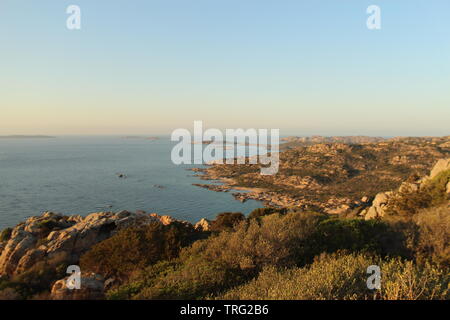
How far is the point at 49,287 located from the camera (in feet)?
39.2

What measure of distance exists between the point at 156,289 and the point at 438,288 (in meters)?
7.95

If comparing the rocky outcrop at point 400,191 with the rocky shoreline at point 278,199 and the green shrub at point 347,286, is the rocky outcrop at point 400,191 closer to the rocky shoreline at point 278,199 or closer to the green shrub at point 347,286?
the rocky shoreline at point 278,199

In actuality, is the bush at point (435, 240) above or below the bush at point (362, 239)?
above

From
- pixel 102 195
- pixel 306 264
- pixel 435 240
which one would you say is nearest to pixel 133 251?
pixel 306 264

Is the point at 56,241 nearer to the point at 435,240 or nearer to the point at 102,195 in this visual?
the point at 435,240

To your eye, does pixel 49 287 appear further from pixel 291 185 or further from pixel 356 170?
pixel 356 170

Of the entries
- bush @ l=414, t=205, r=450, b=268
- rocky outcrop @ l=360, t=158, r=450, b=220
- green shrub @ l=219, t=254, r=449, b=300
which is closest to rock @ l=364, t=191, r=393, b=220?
rocky outcrop @ l=360, t=158, r=450, b=220

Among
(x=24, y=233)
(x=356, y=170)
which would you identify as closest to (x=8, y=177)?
(x=24, y=233)

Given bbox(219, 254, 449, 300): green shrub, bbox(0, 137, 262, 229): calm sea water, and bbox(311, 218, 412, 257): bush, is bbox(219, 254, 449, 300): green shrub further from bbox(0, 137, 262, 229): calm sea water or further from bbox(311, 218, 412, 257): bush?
bbox(0, 137, 262, 229): calm sea water

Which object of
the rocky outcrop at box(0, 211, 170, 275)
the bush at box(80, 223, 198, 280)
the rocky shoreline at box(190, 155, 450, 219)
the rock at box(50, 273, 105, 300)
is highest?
the rock at box(50, 273, 105, 300)

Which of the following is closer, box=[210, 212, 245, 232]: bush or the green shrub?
the green shrub

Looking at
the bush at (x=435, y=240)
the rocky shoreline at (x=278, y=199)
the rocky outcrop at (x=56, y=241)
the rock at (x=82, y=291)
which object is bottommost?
the rocky shoreline at (x=278, y=199)

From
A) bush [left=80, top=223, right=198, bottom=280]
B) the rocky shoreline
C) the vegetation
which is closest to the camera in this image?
the vegetation

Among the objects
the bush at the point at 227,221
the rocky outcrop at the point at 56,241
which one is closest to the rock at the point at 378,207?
the bush at the point at 227,221
